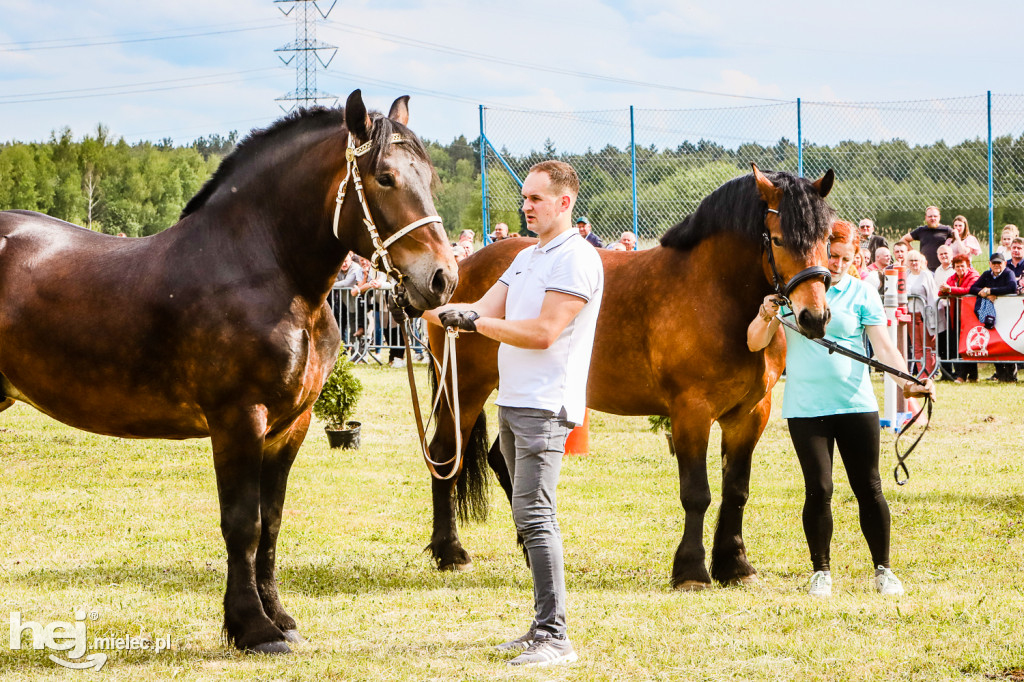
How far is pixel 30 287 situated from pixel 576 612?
2.85 metres

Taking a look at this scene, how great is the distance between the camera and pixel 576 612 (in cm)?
475

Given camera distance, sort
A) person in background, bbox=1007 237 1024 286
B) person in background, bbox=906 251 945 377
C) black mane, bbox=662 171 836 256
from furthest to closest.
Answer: person in background, bbox=1007 237 1024 286 < person in background, bbox=906 251 945 377 < black mane, bbox=662 171 836 256

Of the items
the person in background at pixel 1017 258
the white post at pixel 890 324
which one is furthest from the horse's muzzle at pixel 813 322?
the person in background at pixel 1017 258

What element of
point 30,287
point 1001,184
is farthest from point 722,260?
point 1001,184

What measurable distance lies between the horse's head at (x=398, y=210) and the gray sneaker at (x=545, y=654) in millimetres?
1389

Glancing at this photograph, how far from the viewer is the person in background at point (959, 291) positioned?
14.0 meters

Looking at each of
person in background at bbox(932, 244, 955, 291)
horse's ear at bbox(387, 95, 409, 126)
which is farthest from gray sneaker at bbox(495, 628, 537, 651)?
person in background at bbox(932, 244, 955, 291)

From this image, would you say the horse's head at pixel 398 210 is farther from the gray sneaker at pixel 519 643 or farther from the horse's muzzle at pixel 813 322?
the horse's muzzle at pixel 813 322

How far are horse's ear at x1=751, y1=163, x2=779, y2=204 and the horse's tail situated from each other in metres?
2.21

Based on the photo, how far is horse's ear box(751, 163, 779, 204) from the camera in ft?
16.3

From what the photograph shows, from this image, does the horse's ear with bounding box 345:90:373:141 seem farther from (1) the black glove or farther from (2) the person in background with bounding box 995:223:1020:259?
(2) the person in background with bounding box 995:223:1020:259

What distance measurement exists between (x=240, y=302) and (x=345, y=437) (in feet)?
19.8

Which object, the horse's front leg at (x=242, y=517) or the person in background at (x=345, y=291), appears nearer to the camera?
the horse's front leg at (x=242, y=517)

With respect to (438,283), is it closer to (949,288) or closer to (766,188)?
(766,188)
